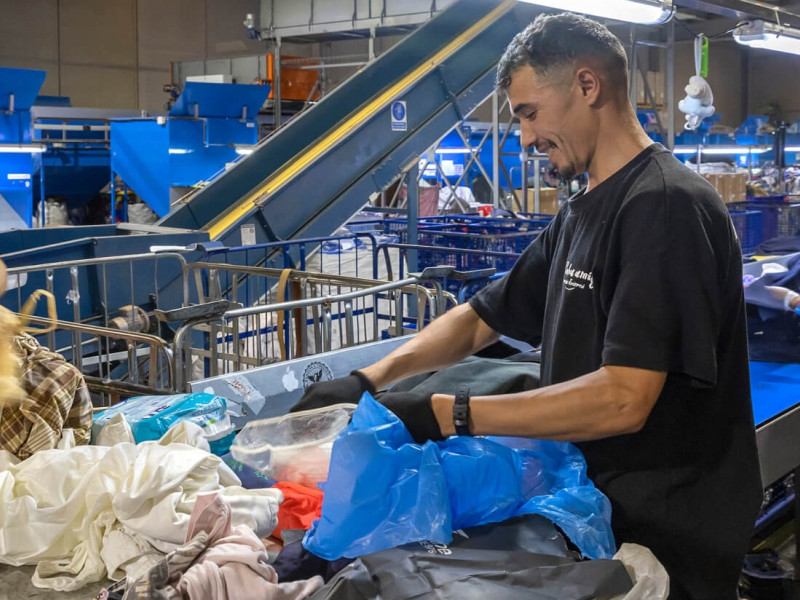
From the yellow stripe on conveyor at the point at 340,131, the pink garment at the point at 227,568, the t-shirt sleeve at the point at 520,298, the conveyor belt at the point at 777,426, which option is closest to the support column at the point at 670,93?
the yellow stripe on conveyor at the point at 340,131

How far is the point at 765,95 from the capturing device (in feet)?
89.2

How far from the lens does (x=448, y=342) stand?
90.4 inches

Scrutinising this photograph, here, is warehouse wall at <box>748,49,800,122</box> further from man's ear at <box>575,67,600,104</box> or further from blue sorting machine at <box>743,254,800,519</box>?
man's ear at <box>575,67,600,104</box>

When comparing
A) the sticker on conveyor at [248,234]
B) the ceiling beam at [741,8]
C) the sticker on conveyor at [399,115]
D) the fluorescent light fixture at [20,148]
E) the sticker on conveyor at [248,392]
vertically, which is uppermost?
the ceiling beam at [741,8]

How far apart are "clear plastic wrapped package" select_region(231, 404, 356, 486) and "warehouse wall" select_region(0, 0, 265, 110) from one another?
17.7 m

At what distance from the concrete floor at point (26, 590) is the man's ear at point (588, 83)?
1.47 meters

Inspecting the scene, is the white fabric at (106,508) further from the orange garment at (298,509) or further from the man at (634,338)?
the man at (634,338)

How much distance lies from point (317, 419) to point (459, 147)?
1264 cm

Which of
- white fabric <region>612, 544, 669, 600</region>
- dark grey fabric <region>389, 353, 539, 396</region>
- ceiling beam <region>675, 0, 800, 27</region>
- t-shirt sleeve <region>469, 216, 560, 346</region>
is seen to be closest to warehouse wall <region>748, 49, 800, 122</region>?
ceiling beam <region>675, 0, 800, 27</region>

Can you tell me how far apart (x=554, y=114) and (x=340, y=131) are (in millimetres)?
6846

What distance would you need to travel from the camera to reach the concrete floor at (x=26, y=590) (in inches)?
73.0

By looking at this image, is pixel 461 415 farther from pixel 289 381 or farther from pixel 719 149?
pixel 719 149

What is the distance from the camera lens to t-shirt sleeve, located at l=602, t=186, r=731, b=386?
1646 millimetres

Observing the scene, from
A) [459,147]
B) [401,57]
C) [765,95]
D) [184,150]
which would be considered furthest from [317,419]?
[765,95]
